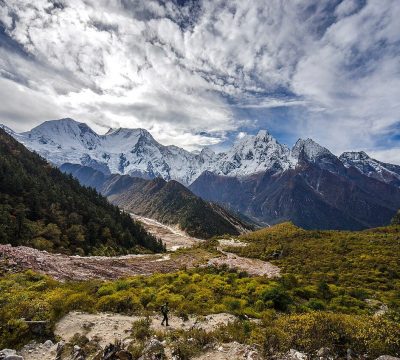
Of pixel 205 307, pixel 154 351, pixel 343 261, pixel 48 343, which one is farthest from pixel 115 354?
pixel 343 261

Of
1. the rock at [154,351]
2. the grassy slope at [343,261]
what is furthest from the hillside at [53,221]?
the rock at [154,351]

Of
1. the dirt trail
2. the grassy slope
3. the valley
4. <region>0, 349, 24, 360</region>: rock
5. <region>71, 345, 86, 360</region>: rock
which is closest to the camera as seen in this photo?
<region>0, 349, 24, 360</region>: rock

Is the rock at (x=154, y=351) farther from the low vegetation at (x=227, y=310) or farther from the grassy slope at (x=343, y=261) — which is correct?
the grassy slope at (x=343, y=261)

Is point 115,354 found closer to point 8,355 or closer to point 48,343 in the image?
point 48,343

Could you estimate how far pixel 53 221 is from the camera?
3091 inches

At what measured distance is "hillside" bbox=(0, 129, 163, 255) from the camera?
63.9 m

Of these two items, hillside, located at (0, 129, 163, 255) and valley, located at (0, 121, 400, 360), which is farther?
hillside, located at (0, 129, 163, 255)

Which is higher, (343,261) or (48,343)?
(343,261)

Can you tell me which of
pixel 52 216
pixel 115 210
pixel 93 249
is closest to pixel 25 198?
pixel 52 216

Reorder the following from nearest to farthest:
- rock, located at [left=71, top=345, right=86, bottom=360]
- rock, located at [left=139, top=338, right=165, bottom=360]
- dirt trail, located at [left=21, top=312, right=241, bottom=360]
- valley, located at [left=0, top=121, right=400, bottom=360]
→ rock, located at [left=139, top=338, right=165, bottom=360]
rock, located at [left=71, top=345, right=86, bottom=360]
valley, located at [left=0, top=121, right=400, bottom=360]
dirt trail, located at [left=21, top=312, right=241, bottom=360]

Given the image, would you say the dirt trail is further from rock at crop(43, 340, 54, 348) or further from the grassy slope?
the grassy slope

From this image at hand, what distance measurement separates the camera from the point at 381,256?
172ft

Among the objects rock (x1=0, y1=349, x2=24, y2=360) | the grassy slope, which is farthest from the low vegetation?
the grassy slope

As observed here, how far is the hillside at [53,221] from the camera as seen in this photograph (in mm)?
63906
